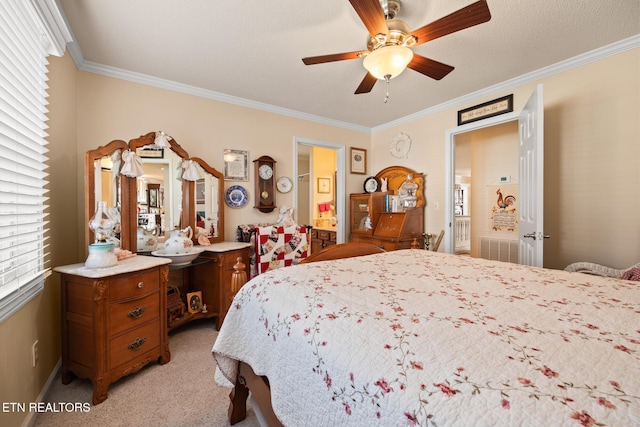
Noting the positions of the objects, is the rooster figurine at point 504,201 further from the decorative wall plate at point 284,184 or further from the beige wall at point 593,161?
the decorative wall plate at point 284,184

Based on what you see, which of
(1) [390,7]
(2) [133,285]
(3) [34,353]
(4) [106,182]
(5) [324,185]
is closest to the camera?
(3) [34,353]

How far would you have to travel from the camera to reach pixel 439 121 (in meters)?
3.53

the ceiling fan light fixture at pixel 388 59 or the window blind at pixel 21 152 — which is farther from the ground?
the ceiling fan light fixture at pixel 388 59

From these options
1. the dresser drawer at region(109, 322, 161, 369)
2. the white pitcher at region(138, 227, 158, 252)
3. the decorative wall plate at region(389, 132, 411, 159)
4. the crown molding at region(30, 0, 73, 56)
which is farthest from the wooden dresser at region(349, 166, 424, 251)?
the crown molding at region(30, 0, 73, 56)

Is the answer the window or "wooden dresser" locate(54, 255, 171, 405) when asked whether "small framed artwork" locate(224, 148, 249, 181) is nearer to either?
"wooden dresser" locate(54, 255, 171, 405)

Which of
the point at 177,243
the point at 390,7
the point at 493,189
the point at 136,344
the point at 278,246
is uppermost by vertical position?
the point at 390,7

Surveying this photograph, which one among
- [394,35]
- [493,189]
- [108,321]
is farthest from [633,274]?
[108,321]

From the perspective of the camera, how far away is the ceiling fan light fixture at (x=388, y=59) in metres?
1.67

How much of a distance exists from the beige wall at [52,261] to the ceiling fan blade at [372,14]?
6.70 ft

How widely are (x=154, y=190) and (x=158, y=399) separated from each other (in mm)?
1721

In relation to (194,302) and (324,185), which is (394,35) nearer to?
(194,302)

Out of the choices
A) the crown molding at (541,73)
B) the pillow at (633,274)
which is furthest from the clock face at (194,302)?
the crown molding at (541,73)

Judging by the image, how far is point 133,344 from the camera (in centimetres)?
189

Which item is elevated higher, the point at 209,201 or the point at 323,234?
the point at 209,201
